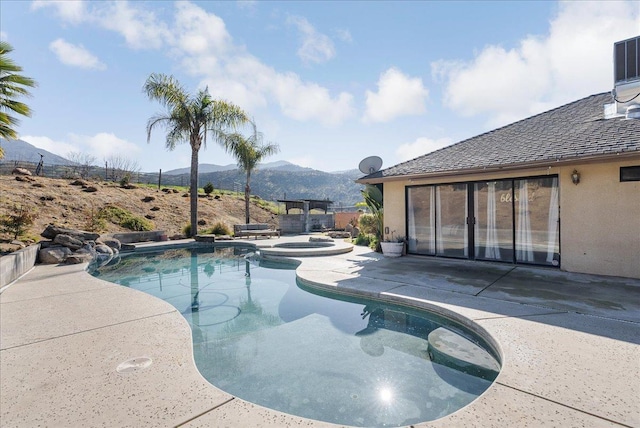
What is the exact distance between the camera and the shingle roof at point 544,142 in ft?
20.5

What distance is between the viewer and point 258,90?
14.2m

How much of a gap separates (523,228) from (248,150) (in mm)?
16142

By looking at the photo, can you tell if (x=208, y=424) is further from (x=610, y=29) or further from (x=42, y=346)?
(x=610, y=29)

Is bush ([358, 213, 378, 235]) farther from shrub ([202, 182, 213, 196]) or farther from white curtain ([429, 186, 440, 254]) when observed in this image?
shrub ([202, 182, 213, 196])

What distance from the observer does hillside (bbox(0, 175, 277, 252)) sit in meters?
15.2

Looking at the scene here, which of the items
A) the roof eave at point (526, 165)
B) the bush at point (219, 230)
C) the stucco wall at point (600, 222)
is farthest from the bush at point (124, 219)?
the stucco wall at point (600, 222)

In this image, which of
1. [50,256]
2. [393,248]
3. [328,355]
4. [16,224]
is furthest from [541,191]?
[16,224]

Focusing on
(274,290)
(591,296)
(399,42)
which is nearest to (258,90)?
(399,42)

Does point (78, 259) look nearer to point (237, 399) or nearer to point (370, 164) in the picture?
point (237, 399)

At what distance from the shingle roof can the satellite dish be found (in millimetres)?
1162

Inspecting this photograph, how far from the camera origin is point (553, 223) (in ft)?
23.5

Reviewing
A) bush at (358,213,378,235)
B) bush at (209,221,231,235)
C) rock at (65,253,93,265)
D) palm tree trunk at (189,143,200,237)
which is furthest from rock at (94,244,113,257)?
bush at (358,213,378,235)

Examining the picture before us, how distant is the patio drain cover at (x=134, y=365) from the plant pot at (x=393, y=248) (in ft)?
24.5

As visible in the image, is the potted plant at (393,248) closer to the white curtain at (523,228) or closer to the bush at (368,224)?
the white curtain at (523,228)
